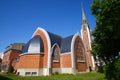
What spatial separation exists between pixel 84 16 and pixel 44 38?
1589 inches

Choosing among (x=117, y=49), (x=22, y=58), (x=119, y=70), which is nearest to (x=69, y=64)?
(x=22, y=58)

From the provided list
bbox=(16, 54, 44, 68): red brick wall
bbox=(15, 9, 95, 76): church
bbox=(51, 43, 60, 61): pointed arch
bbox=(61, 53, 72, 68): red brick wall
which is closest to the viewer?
bbox=(16, 54, 44, 68): red brick wall

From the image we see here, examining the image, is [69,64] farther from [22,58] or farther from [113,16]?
[113,16]

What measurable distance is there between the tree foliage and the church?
12.2 metres

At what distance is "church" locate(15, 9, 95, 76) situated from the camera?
36.5 meters

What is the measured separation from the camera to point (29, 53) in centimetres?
3722

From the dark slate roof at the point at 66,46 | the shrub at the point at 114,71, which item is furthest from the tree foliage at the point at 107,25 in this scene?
the dark slate roof at the point at 66,46

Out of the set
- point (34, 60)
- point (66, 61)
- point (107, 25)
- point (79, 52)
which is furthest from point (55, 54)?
point (107, 25)

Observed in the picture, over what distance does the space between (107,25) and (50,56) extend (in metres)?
23.9

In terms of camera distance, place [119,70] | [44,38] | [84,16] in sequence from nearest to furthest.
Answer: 1. [119,70]
2. [44,38]
3. [84,16]

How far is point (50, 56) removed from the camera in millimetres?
37594

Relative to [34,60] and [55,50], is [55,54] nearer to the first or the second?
[55,50]

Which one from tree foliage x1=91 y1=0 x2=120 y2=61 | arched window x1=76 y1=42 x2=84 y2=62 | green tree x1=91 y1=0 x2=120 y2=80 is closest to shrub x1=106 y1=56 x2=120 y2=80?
green tree x1=91 y1=0 x2=120 y2=80

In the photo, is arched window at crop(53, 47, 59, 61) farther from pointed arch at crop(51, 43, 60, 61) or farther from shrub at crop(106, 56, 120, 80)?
shrub at crop(106, 56, 120, 80)
